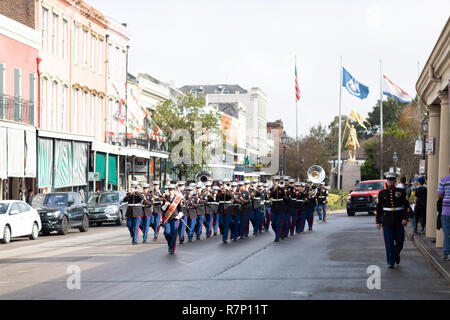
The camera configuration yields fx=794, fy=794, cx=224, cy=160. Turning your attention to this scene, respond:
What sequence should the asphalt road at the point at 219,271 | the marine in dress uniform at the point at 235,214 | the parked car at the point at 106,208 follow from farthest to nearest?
the parked car at the point at 106,208 → the marine in dress uniform at the point at 235,214 → the asphalt road at the point at 219,271

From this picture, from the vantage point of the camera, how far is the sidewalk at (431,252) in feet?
47.4

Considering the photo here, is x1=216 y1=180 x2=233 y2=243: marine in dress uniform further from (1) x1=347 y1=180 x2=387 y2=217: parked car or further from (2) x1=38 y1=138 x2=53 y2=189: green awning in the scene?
(1) x1=347 y1=180 x2=387 y2=217: parked car

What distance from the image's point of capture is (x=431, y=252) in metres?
17.7

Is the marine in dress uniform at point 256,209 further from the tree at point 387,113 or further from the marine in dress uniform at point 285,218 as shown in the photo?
the tree at point 387,113

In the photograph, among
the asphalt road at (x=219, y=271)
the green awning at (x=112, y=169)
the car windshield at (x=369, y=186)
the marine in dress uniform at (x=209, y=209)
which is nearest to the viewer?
the asphalt road at (x=219, y=271)

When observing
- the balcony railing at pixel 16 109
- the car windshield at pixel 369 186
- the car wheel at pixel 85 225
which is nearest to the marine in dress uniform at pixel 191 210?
the car wheel at pixel 85 225

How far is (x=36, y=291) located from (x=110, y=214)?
73.4ft

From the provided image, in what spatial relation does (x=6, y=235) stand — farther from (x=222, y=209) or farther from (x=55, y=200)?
(x=222, y=209)

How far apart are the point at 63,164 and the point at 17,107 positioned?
5.34 meters

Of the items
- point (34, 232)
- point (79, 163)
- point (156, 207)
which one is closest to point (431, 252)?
point (156, 207)

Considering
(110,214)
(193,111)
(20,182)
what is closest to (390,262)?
(110,214)

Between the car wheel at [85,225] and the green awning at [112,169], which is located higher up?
the green awning at [112,169]

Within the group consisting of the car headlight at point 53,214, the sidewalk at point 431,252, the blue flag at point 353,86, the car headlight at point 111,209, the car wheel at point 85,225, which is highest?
the blue flag at point 353,86

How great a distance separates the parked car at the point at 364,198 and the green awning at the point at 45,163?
1557 cm
